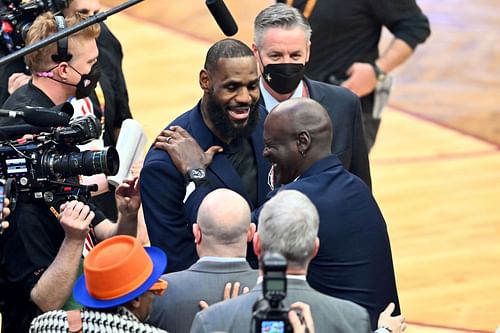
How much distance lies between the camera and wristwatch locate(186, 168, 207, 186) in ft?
17.0

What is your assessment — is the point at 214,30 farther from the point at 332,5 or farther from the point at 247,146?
the point at 247,146

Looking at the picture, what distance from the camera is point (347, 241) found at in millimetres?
4730

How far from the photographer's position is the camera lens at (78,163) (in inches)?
199

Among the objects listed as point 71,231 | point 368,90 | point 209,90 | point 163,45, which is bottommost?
point 163,45

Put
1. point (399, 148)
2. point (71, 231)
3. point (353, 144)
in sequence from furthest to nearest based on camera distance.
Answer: point (399, 148), point (353, 144), point (71, 231)

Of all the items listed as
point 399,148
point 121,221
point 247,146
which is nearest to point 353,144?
point 247,146

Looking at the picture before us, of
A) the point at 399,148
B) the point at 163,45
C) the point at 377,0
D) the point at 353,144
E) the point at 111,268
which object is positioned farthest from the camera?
the point at 163,45

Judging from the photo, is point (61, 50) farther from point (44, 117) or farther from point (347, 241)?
point (347, 241)

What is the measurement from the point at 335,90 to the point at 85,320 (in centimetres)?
216

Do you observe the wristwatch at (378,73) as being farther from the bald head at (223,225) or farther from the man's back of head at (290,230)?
the man's back of head at (290,230)

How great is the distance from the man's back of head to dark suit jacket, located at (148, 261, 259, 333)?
460mm

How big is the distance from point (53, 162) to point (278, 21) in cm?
143

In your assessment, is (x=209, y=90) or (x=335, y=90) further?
(x=335, y=90)

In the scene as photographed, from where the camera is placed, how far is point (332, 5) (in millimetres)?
7453
